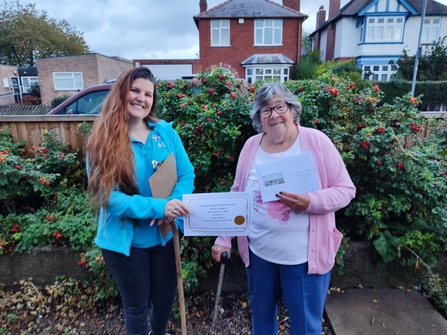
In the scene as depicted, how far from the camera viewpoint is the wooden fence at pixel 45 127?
3807mm

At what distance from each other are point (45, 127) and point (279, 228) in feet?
11.6

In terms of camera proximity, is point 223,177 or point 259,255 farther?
point 223,177

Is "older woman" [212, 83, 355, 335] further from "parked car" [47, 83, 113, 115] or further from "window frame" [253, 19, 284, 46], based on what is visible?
"window frame" [253, 19, 284, 46]

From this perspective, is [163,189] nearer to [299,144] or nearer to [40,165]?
[299,144]

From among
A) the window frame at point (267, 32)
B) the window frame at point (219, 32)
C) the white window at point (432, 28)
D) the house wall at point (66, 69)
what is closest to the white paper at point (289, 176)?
the window frame at point (219, 32)

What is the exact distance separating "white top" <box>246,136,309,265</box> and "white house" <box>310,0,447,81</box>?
964 inches

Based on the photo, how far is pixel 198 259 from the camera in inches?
107

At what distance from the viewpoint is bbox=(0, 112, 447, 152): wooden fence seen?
381cm

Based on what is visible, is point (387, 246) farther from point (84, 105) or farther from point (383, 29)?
point (383, 29)

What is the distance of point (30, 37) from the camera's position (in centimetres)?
2995

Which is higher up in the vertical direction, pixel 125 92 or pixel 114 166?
pixel 125 92

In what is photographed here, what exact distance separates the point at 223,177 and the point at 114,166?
1.61 meters

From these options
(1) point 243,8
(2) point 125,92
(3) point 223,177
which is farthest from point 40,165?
(1) point 243,8

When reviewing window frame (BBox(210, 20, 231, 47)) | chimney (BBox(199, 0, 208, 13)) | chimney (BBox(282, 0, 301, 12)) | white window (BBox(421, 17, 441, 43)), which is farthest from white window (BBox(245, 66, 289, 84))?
white window (BBox(421, 17, 441, 43))
